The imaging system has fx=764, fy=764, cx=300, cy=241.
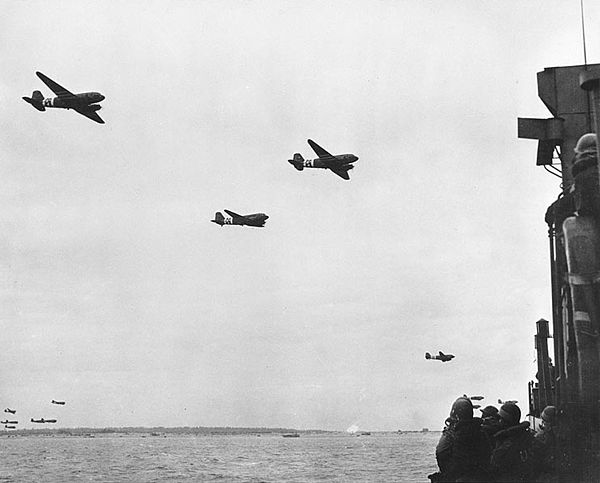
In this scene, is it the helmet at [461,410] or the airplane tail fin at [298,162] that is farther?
the airplane tail fin at [298,162]

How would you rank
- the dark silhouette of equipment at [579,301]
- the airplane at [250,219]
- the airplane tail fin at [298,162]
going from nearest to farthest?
the dark silhouette of equipment at [579,301]
the airplane tail fin at [298,162]
the airplane at [250,219]

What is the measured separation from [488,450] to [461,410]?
627 millimetres

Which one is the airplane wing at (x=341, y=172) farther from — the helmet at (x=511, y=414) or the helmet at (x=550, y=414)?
the helmet at (x=511, y=414)

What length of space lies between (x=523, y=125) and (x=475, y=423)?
13069 mm

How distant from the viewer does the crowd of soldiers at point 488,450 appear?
30.0 ft

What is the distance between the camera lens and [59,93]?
36.0 metres

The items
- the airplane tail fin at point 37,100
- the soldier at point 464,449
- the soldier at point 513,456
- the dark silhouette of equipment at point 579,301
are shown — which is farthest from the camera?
the airplane tail fin at point 37,100

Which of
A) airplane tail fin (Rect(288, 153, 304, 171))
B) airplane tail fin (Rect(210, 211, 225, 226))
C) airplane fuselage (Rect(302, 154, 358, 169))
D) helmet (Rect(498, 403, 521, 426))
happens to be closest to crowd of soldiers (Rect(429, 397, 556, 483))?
helmet (Rect(498, 403, 521, 426))

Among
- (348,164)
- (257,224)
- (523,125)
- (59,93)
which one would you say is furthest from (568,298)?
(257,224)

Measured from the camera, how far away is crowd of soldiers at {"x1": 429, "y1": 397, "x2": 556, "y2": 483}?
9.15 m

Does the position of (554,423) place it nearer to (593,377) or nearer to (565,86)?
(593,377)

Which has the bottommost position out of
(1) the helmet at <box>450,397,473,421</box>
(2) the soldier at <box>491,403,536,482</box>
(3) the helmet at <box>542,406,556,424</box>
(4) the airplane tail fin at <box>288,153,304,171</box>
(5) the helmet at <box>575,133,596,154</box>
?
(2) the soldier at <box>491,403,536,482</box>

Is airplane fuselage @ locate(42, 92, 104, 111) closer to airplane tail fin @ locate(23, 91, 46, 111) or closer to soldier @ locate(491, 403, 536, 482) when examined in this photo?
airplane tail fin @ locate(23, 91, 46, 111)

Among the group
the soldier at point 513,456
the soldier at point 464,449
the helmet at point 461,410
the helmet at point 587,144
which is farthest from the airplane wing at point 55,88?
the soldier at point 464,449
